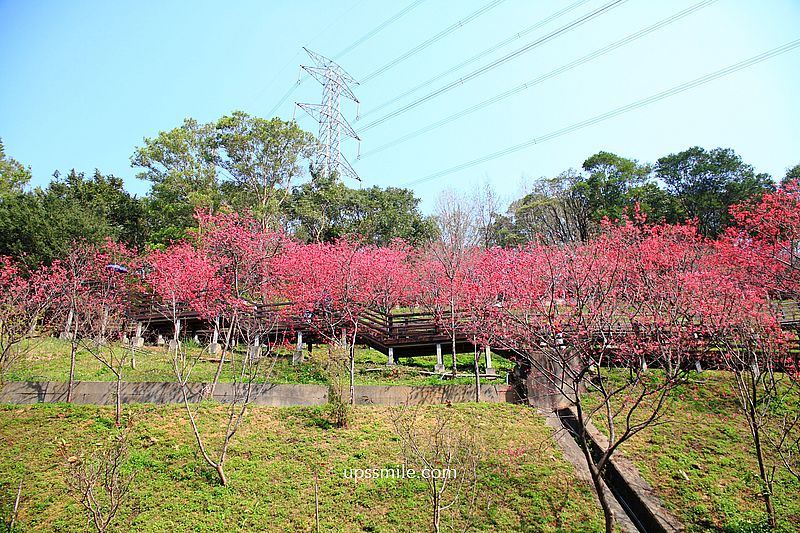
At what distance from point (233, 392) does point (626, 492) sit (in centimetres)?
913

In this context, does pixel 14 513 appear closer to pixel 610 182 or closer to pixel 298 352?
pixel 298 352

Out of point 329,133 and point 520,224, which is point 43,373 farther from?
point 520,224

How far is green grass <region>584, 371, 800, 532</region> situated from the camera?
7.06m

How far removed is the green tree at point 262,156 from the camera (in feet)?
86.4

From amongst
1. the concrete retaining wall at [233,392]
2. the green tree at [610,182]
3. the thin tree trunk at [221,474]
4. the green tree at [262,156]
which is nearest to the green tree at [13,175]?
the green tree at [262,156]

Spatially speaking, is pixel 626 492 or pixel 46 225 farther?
pixel 46 225

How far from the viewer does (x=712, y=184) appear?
89.6 ft

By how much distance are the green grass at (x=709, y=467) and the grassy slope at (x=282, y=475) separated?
1569 mm

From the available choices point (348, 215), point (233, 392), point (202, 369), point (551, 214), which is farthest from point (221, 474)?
point (551, 214)

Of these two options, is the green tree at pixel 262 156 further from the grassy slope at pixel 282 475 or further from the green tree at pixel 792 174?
the green tree at pixel 792 174

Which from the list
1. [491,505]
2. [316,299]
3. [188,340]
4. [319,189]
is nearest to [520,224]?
[319,189]

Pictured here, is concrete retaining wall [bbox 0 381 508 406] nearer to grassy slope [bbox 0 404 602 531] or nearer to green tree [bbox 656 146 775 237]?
grassy slope [bbox 0 404 602 531]

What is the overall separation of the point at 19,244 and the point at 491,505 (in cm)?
2333

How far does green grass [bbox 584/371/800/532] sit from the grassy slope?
1.57 metres
